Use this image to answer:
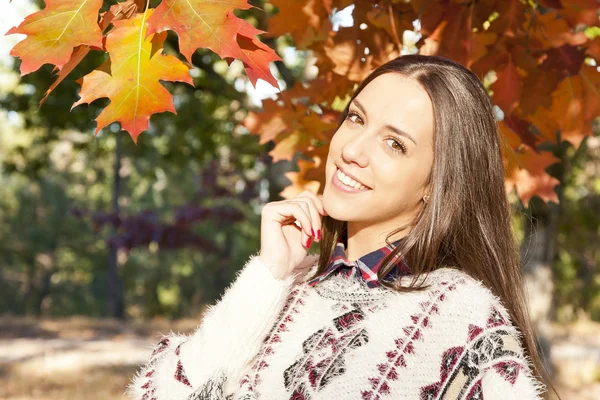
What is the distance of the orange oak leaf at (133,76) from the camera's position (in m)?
1.54

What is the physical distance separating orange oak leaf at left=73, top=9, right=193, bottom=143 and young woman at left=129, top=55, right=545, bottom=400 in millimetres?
446

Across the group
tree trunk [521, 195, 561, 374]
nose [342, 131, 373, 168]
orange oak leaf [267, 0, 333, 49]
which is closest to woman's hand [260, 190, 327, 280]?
nose [342, 131, 373, 168]

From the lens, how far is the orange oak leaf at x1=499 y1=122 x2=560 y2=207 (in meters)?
2.41

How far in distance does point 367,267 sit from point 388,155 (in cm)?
32

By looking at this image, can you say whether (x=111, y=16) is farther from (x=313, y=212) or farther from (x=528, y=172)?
(x=528, y=172)

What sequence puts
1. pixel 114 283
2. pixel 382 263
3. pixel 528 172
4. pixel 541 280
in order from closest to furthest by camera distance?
pixel 382 263 → pixel 528 172 → pixel 541 280 → pixel 114 283

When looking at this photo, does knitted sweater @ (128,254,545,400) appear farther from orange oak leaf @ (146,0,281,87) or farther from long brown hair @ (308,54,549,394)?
orange oak leaf @ (146,0,281,87)

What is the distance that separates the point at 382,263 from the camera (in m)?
1.82

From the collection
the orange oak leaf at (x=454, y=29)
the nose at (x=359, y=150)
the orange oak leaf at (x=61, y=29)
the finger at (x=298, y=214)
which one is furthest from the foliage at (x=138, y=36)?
the orange oak leaf at (x=454, y=29)

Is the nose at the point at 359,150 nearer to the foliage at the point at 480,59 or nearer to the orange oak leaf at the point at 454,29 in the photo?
the foliage at the point at 480,59

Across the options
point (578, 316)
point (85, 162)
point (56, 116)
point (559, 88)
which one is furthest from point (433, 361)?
point (85, 162)

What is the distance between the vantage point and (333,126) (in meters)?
2.56

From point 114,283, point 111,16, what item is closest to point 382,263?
Result: point 111,16

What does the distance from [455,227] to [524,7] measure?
0.88 m
